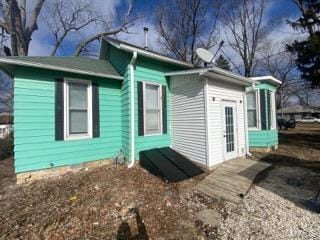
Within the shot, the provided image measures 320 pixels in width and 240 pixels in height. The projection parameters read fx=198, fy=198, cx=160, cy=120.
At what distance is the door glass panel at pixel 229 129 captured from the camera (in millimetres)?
7387

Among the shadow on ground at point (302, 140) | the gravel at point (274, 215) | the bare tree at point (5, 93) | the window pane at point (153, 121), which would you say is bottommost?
the gravel at point (274, 215)

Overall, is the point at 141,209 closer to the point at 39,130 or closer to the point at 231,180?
the point at 231,180

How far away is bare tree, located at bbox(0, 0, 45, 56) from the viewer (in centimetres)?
1305

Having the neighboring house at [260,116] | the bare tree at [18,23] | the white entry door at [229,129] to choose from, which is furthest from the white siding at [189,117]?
the bare tree at [18,23]

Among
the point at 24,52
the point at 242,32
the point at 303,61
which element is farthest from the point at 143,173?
the point at 242,32

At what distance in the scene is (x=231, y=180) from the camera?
18.3 feet

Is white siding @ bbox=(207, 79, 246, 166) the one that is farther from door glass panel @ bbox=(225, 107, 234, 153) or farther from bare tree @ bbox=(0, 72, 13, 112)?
bare tree @ bbox=(0, 72, 13, 112)

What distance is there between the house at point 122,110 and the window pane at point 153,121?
0.12 feet

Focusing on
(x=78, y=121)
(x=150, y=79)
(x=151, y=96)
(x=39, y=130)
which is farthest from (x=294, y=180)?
(x=39, y=130)

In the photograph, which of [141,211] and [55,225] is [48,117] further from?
[141,211]

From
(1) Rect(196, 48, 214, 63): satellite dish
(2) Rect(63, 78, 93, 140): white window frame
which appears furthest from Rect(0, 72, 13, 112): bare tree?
(1) Rect(196, 48, 214, 63): satellite dish

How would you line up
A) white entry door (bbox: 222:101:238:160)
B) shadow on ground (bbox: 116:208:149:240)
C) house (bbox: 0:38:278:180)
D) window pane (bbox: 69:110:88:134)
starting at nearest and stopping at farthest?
shadow on ground (bbox: 116:208:149:240)
house (bbox: 0:38:278:180)
window pane (bbox: 69:110:88:134)
white entry door (bbox: 222:101:238:160)

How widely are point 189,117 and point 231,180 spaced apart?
2474 millimetres

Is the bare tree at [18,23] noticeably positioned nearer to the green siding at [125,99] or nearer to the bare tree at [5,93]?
the bare tree at [5,93]
